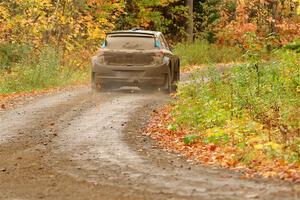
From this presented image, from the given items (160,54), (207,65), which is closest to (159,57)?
(160,54)

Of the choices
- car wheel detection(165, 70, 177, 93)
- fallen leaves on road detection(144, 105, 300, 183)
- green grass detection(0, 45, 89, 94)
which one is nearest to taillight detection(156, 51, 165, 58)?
car wheel detection(165, 70, 177, 93)

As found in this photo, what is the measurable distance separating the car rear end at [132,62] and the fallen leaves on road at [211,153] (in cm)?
426

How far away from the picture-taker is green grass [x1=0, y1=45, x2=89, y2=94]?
74.7 feet

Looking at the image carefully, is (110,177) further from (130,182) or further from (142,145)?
(142,145)

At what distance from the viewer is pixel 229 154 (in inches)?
413

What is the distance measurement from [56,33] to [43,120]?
609 inches

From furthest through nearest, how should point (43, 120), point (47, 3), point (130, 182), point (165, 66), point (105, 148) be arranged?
1. point (47, 3)
2. point (165, 66)
3. point (43, 120)
4. point (105, 148)
5. point (130, 182)

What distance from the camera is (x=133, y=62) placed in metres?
19.5

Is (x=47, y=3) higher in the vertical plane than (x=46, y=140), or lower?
higher

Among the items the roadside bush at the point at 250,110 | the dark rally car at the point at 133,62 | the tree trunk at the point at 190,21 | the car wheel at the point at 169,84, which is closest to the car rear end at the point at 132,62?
the dark rally car at the point at 133,62

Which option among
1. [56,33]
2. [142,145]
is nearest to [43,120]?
[142,145]

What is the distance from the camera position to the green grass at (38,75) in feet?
74.7

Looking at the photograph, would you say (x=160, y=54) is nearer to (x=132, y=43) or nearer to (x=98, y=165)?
(x=132, y=43)

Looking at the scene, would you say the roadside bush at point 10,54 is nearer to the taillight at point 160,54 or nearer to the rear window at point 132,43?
the rear window at point 132,43
